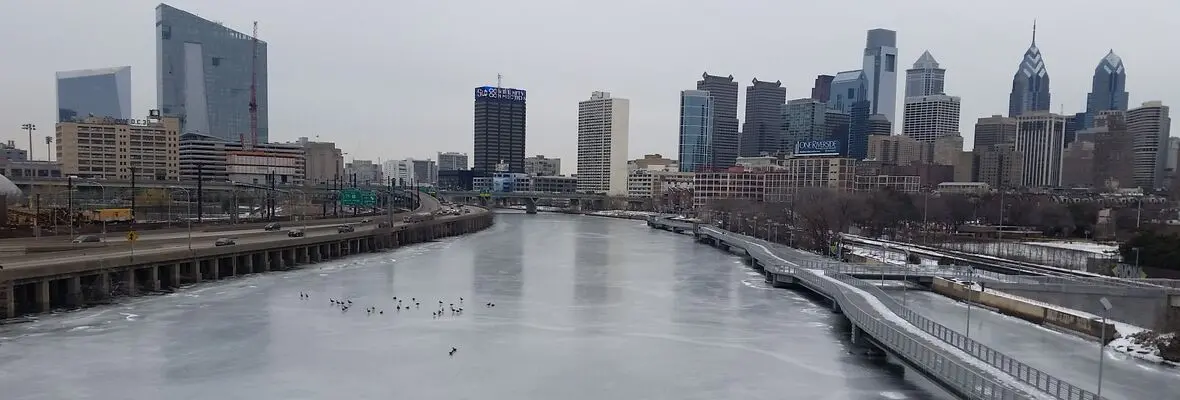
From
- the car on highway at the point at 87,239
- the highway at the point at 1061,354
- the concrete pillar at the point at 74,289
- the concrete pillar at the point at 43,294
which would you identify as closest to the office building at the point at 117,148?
the car on highway at the point at 87,239

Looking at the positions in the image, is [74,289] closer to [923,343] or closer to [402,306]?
[402,306]

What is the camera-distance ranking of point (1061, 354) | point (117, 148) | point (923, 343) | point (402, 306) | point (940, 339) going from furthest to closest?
point (117, 148) → point (402, 306) → point (1061, 354) → point (940, 339) → point (923, 343)

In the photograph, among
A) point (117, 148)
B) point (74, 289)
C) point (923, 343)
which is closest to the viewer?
point (923, 343)

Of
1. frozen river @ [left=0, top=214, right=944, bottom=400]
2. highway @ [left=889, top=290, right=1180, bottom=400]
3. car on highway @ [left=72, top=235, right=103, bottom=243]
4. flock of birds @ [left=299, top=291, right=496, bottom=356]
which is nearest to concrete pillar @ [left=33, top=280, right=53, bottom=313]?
frozen river @ [left=0, top=214, right=944, bottom=400]

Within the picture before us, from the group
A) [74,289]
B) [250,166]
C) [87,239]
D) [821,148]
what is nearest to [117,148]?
[250,166]

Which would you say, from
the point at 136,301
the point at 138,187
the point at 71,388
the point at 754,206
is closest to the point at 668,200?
the point at 754,206

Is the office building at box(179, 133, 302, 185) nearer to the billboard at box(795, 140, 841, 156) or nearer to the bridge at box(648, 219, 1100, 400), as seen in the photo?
the billboard at box(795, 140, 841, 156)
